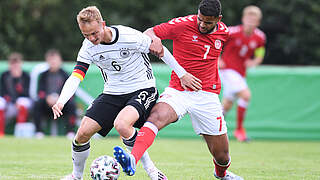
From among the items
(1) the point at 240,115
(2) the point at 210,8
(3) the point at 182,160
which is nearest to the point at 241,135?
(1) the point at 240,115

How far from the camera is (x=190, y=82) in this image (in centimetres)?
624

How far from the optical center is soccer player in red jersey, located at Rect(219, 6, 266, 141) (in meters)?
12.1

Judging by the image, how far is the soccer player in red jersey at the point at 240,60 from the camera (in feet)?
39.7

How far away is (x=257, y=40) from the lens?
12.3 meters

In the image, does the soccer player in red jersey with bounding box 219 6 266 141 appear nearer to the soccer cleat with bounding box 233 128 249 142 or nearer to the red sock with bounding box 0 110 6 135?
the soccer cleat with bounding box 233 128 249 142

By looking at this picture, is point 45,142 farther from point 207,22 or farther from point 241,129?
point 207,22

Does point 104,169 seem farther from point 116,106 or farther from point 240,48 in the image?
point 240,48

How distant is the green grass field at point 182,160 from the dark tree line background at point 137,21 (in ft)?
28.0

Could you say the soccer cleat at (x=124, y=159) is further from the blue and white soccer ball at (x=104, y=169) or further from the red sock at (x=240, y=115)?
the red sock at (x=240, y=115)

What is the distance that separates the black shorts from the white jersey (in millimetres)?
67

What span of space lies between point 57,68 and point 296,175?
7580mm

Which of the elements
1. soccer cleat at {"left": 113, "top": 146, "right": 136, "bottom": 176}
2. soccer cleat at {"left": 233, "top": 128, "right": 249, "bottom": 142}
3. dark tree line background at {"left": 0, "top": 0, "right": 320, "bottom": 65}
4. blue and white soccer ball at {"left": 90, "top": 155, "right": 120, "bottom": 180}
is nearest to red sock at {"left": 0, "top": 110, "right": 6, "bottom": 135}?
soccer cleat at {"left": 233, "top": 128, "right": 249, "bottom": 142}

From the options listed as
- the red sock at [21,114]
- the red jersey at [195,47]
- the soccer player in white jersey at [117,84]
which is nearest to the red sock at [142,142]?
the soccer player in white jersey at [117,84]

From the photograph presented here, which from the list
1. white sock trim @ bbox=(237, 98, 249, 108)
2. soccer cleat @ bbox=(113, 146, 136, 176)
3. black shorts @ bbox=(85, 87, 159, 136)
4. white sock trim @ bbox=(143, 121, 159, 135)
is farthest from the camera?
white sock trim @ bbox=(237, 98, 249, 108)
